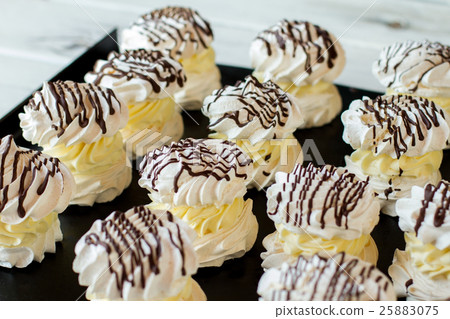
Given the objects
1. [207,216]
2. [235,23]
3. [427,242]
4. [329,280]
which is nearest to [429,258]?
[427,242]

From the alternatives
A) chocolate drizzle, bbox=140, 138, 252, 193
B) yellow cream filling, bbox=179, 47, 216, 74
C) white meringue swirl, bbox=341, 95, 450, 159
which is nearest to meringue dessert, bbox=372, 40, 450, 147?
white meringue swirl, bbox=341, 95, 450, 159

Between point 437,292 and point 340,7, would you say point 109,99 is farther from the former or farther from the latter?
point 340,7

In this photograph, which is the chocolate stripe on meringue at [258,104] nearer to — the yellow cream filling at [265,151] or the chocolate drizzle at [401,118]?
the yellow cream filling at [265,151]

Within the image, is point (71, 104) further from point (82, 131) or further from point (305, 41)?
point (305, 41)

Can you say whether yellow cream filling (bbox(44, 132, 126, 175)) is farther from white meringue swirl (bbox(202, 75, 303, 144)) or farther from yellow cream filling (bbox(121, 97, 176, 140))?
white meringue swirl (bbox(202, 75, 303, 144))

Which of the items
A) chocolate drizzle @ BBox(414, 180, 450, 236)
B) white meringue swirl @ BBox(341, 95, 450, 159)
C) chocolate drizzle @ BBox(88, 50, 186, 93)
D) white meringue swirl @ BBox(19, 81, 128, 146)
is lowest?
white meringue swirl @ BBox(341, 95, 450, 159)
